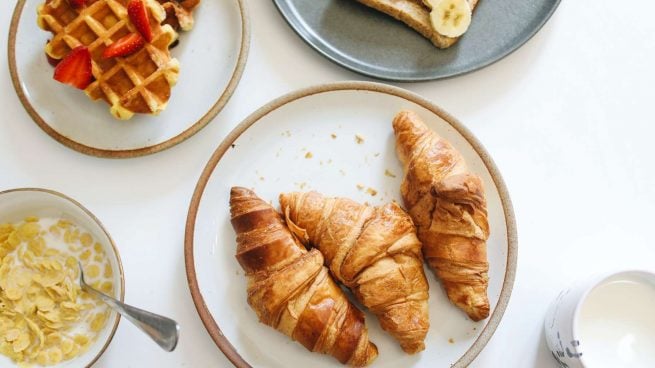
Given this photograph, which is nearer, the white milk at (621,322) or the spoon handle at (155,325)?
the spoon handle at (155,325)

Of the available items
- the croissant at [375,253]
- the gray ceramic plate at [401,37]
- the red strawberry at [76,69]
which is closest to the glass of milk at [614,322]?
the croissant at [375,253]

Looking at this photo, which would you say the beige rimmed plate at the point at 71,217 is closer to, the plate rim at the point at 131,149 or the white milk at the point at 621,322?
the plate rim at the point at 131,149

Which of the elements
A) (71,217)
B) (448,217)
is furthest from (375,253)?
(71,217)

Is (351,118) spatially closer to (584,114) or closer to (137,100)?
(137,100)

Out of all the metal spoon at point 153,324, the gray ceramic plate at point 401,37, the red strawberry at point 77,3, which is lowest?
the metal spoon at point 153,324

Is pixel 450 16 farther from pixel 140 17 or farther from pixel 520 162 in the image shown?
pixel 140 17

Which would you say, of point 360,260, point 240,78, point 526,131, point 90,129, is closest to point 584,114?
point 526,131
